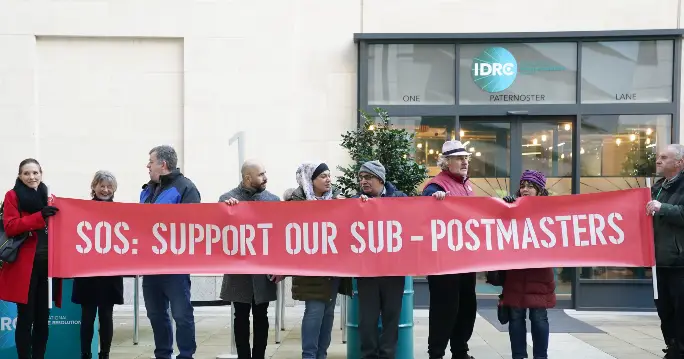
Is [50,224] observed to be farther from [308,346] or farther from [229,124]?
[229,124]

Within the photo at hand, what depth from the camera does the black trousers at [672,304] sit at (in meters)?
5.69

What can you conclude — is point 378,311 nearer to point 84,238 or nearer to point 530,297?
point 530,297

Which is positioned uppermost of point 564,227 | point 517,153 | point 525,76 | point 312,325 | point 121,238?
point 525,76

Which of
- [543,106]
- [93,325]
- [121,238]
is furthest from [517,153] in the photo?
[93,325]

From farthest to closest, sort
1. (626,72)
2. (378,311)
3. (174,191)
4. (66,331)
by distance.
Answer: (626,72) < (66,331) < (174,191) < (378,311)

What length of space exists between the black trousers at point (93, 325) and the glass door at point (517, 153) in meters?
6.16

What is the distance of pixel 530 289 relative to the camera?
574 centimetres

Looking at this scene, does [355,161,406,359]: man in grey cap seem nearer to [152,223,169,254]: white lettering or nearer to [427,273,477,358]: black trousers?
[427,273,477,358]: black trousers

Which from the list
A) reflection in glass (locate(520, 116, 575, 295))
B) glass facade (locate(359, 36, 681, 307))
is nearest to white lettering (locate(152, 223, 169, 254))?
glass facade (locate(359, 36, 681, 307))

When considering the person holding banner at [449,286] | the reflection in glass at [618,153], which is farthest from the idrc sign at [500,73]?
the person holding banner at [449,286]

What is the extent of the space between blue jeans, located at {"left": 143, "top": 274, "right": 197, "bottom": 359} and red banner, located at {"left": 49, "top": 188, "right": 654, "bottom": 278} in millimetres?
237

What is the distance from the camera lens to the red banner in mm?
5555

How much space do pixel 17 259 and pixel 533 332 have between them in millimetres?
4492

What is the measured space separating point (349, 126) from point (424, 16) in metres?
2.12
